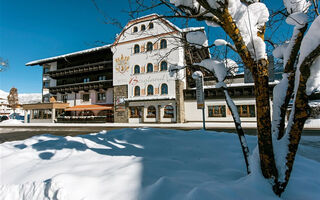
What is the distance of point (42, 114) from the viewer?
23.7m

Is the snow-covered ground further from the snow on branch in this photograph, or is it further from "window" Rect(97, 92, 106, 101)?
"window" Rect(97, 92, 106, 101)

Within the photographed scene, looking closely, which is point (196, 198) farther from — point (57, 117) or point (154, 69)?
point (57, 117)

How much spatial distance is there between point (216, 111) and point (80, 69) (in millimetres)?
20581

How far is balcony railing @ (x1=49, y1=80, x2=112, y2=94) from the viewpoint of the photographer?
2089cm

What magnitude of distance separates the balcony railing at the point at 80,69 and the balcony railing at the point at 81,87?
1982 mm

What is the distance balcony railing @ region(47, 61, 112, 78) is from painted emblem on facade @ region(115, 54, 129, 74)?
71.2 inches

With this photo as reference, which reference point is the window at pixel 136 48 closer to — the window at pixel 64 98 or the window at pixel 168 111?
the window at pixel 168 111

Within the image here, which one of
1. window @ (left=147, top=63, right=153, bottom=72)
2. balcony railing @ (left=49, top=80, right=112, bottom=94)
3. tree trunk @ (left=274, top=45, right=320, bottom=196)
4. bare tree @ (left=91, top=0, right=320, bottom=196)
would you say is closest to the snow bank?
bare tree @ (left=91, top=0, right=320, bottom=196)

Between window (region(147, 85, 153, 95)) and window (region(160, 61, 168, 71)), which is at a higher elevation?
window (region(160, 61, 168, 71))

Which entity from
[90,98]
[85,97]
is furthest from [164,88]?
[85,97]

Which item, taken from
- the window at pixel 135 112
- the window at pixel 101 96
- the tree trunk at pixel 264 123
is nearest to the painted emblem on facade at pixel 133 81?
the window at pixel 135 112

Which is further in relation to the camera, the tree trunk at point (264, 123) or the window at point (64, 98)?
the window at point (64, 98)

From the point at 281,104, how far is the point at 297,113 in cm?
27

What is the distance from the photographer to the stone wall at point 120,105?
19.0 meters
